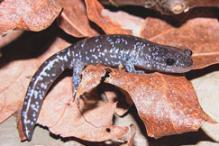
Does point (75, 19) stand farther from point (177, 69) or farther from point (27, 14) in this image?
point (177, 69)

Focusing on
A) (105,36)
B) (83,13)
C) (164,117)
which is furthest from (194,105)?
(83,13)

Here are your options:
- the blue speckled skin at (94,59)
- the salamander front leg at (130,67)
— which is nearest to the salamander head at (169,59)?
the blue speckled skin at (94,59)

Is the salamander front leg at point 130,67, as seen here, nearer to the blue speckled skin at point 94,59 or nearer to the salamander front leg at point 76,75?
the blue speckled skin at point 94,59

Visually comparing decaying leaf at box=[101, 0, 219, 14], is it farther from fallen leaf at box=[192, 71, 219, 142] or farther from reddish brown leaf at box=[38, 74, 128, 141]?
reddish brown leaf at box=[38, 74, 128, 141]

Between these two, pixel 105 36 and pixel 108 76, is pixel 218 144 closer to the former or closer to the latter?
pixel 108 76

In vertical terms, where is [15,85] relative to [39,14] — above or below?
below

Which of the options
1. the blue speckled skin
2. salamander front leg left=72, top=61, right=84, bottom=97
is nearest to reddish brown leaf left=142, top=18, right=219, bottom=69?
the blue speckled skin
